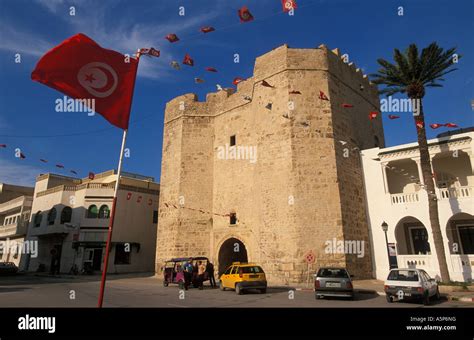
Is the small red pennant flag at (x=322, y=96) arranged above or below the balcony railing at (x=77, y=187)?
above

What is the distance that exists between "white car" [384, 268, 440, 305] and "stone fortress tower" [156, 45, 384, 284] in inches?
239

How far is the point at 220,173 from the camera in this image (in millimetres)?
24984

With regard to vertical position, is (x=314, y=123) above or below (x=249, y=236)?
above

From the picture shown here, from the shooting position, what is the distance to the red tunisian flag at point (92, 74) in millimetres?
6773

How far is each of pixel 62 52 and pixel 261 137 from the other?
1557 cm

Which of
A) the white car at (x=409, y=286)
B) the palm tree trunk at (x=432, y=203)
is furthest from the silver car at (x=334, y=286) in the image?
the palm tree trunk at (x=432, y=203)

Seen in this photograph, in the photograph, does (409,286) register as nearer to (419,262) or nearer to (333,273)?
(333,273)

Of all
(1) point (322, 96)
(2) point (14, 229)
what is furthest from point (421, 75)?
(2) point (14, 229)

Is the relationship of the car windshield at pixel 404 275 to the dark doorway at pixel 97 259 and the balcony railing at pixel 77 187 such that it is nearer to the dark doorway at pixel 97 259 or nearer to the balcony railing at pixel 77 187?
the dark doorway at pixel 97 259

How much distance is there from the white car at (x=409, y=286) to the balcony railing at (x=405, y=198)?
23.6 feet

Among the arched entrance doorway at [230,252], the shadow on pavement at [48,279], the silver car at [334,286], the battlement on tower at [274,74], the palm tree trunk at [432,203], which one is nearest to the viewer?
the silver car at [334,286]

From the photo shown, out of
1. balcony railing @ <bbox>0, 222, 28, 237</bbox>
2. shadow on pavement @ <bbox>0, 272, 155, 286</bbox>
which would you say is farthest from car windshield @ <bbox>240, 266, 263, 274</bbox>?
balcony railing @ <bbox>0, 222, 28, 237</bbox>

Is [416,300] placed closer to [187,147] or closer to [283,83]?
[283,83]
